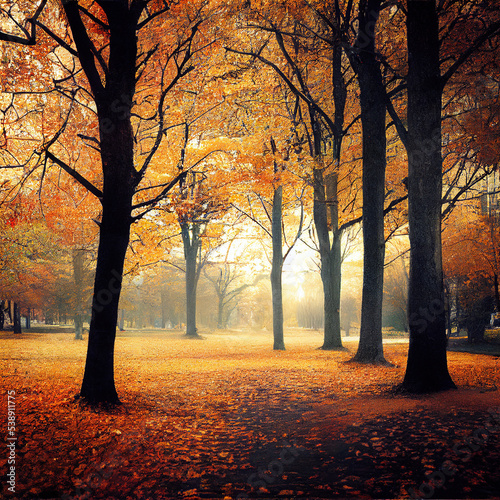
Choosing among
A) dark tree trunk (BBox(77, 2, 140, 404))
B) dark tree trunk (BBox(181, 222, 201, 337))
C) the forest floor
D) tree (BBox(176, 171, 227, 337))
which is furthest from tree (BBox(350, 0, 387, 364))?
dark tree trunk (BBox(181, 222, 201, 337))

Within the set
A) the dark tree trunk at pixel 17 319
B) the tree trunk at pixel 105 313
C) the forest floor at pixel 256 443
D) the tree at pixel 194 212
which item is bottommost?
the dark tree trunk at pixel 17 319

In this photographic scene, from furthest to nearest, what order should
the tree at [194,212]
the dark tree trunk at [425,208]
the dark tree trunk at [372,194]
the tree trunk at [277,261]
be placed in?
1. the tree trunk at [277,261]
2. the tree at [194,212]
3. the dark tree trunk at [372,194]
4. the dark tree trunk at [425,208]

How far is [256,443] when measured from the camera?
458 centimetres

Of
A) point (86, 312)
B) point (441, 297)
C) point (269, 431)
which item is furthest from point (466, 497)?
point (86, 312)

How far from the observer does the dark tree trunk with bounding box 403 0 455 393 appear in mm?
6234

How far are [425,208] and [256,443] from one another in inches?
182

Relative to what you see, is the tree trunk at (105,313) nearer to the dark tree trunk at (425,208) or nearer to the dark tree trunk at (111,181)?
the dark tree trunk at (111,181)

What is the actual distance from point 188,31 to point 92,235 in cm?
1363

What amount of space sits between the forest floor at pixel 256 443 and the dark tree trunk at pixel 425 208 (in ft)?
1.85

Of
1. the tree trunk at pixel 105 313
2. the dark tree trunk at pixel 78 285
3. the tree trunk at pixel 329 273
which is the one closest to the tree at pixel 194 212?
the tree trunk at pixel 105 313

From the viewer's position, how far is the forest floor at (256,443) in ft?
10.9

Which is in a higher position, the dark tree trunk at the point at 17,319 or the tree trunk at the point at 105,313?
the tree trunk at the point at 105,313

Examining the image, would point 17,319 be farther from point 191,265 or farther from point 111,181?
point 111,181

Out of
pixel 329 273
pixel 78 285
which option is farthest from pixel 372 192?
pixel 78 285
